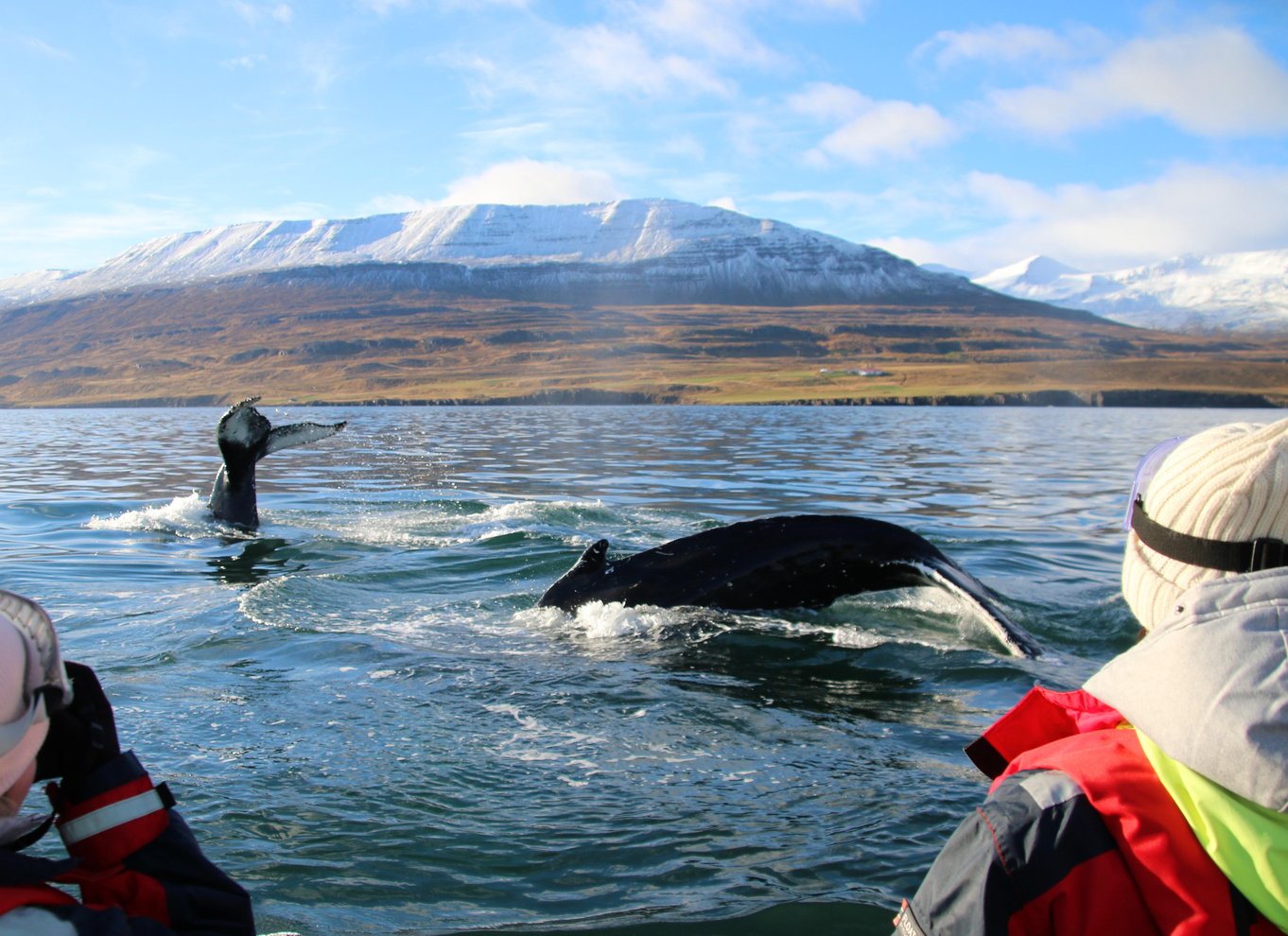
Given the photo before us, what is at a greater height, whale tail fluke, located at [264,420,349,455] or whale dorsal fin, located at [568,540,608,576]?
whale tail fluke, located at [264,420,349,455]

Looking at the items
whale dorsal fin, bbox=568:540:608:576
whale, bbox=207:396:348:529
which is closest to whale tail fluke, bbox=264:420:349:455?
whale, bbox=207:396:348:529

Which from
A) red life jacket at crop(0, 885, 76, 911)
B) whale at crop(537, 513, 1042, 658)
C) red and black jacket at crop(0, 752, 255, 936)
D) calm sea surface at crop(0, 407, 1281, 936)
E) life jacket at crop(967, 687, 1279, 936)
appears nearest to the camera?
life jacket at crop(967, 687, 1279, 936)

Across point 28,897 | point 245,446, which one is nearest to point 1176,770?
point 28,897

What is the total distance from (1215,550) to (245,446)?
43.1ft

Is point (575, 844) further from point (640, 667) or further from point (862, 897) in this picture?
point (640, 667)

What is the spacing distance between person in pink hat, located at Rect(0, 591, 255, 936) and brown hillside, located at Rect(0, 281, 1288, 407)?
86.3 meters

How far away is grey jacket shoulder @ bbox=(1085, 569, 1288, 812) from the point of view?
1649 mm

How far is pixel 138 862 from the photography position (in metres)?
2.35

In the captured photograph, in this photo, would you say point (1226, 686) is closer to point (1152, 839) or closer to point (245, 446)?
point (1152, 839)

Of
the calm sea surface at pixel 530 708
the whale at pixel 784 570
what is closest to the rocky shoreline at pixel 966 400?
the calm sea surface at pixel 530 708

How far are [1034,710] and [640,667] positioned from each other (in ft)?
14.1

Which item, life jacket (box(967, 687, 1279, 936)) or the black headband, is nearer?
life jacket (box(967, 687, 1279, 936))

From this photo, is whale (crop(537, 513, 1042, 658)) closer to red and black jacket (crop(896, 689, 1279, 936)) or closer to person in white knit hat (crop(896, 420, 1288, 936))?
person in white knit hat (crop(896, 420, 1288, 936))

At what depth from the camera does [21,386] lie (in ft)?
426
